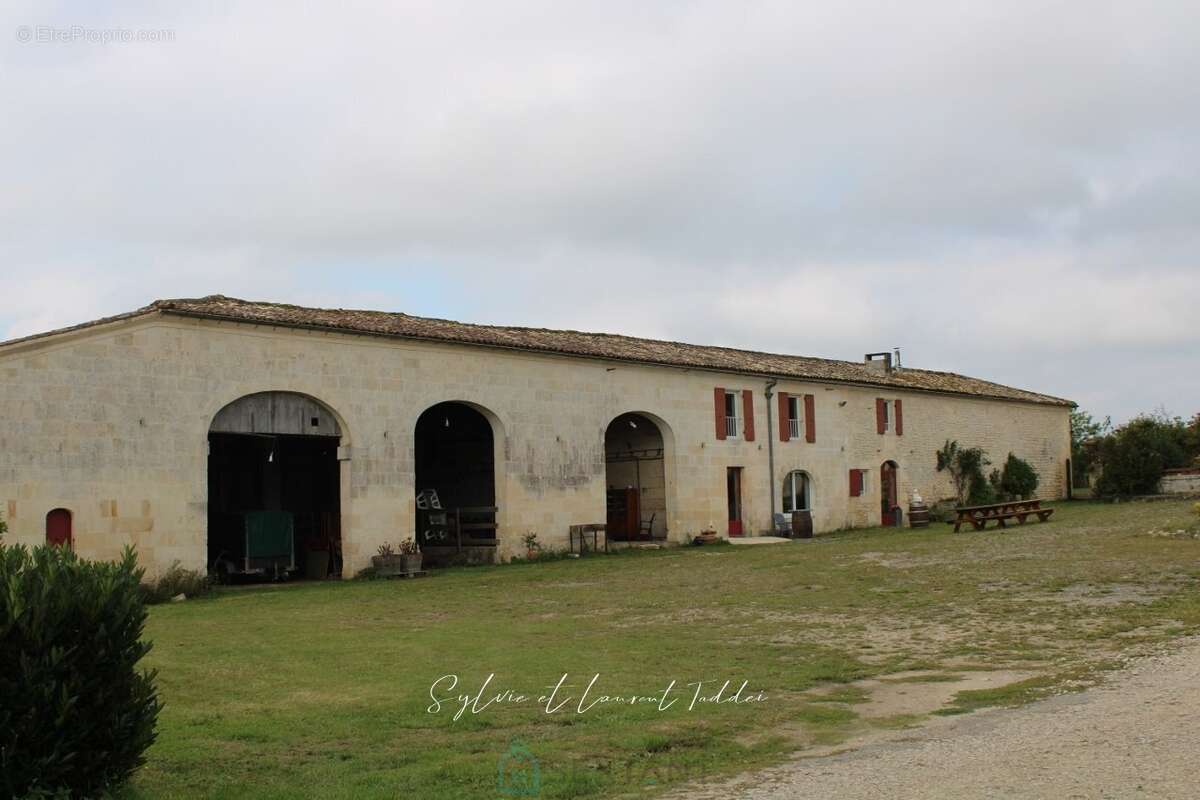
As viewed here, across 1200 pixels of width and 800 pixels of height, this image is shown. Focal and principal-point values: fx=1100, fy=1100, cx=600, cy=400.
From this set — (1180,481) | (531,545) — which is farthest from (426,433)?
(1180,481)

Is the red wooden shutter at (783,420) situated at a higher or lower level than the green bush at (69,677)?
higher

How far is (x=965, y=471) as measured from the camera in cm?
3684

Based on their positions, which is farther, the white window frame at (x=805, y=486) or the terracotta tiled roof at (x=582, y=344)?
the white window frame at (x=805, y=486)

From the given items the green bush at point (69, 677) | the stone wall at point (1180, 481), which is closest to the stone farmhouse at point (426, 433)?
the stone wall at point (1180, 481)

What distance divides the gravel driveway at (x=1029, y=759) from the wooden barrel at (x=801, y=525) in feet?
72.6

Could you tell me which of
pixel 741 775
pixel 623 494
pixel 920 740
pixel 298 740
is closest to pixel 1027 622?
pixel 920 740

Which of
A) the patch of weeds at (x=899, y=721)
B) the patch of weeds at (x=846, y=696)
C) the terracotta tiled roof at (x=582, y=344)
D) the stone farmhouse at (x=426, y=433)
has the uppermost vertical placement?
the terracotta tiled roof at (x=582, y=344)

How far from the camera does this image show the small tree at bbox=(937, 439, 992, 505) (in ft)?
119

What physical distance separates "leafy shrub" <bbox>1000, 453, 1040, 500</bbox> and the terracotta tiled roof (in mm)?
2443

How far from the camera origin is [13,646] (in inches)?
206

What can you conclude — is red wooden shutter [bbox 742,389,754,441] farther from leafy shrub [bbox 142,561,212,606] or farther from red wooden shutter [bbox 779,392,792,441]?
leafy shrub [bbox 142,561,212,606]

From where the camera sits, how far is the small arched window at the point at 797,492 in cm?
3134

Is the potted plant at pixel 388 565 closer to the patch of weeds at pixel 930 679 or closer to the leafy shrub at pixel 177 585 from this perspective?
the leafy shrub at pixel 177 585

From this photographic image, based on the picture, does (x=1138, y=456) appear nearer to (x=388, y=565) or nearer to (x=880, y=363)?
(x=880, y=363)
